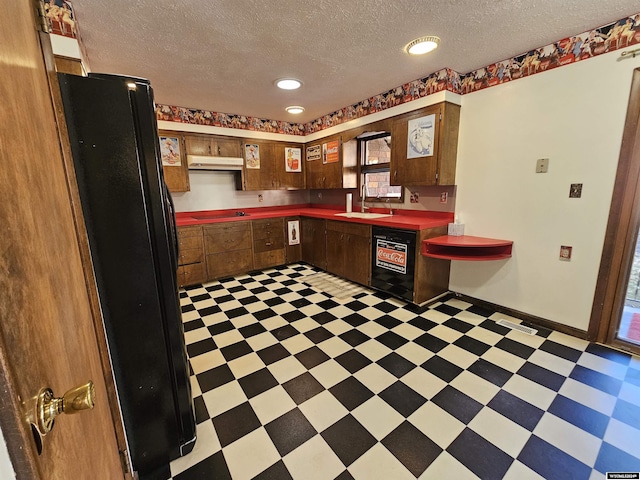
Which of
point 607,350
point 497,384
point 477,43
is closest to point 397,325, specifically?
point 497,384

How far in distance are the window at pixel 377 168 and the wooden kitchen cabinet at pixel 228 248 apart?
1957mm

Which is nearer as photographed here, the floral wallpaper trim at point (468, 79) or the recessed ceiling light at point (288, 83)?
the floral wallpaper trim at point (468, 79)

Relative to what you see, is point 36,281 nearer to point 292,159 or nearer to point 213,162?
point 213,162

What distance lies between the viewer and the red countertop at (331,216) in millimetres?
3010

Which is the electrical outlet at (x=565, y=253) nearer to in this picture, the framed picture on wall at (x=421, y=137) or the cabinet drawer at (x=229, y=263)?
the framed picture on wall at (x=421, y=137)

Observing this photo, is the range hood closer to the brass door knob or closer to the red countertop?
the red countertop

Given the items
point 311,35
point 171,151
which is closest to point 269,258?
point 171,151

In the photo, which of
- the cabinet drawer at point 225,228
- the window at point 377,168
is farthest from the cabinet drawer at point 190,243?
the window at point 377,168

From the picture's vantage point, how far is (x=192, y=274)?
3.71 metres

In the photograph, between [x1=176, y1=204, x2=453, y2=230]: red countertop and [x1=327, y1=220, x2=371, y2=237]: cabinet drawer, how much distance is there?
5cm

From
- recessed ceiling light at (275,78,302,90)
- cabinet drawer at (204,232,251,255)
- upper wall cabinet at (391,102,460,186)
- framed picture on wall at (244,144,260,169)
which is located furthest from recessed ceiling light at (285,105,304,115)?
cabinet drawer at (204,232,251,255)

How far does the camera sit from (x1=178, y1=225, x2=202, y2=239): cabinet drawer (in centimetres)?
356

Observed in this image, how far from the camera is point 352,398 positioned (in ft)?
5.69

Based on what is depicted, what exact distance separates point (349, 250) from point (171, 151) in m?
2.79
